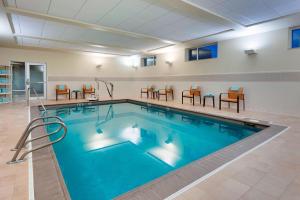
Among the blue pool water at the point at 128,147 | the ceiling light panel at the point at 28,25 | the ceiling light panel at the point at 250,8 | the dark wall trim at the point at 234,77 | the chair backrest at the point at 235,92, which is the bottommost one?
the blue pool water at the point at 128,147

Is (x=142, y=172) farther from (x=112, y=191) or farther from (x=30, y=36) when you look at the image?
(x=30, y=36)

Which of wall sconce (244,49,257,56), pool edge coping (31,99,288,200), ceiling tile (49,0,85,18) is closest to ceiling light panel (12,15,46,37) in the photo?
ceiling tile (49,0,85,18)

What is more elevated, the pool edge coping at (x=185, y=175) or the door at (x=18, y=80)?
the door at (x=18, y=80)

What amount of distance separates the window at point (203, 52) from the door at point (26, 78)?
703 cm

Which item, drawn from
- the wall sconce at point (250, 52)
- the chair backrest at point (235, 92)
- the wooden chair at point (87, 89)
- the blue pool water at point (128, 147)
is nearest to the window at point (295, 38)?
the wall sconce at point (250, 52)

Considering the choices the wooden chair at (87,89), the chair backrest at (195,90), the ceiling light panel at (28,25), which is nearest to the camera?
the ceiling light panel at (28,25)

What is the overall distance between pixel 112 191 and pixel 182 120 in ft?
11.9

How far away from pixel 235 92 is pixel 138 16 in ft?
13.2

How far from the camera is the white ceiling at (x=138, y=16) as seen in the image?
353cm

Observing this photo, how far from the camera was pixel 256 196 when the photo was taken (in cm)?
156

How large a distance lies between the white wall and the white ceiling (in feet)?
3.79

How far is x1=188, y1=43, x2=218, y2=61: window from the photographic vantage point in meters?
6.89

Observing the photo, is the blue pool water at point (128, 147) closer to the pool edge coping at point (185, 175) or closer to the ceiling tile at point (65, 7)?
the pool edge coping at point (185, 175)

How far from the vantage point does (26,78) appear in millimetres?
8227
